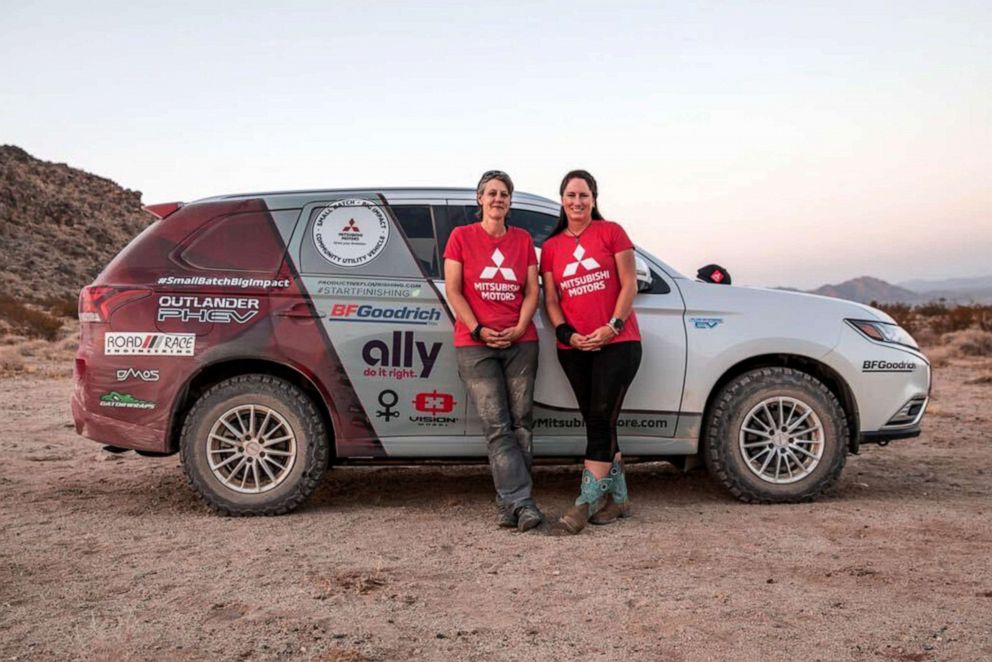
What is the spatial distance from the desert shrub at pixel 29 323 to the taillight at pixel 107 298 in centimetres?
1813

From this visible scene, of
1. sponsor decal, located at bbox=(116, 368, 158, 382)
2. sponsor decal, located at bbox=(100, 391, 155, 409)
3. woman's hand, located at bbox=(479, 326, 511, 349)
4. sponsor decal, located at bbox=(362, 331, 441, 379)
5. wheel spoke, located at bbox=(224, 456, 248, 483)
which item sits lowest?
wheel spoke, located at bbox=(224, 456, 248, 483)

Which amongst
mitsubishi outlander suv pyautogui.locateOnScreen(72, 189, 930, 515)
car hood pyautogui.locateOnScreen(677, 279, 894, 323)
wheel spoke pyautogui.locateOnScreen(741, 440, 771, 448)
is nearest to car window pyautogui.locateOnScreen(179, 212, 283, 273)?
mitsubishi outlander suv pyautogui.locateOnScreen(72, 189, 930, 515)

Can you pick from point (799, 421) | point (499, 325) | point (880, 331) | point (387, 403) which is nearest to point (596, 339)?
point (499, 325)

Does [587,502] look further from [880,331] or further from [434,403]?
[880,331]

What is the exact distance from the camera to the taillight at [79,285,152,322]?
5.38 meters

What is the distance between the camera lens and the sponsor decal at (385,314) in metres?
5.35

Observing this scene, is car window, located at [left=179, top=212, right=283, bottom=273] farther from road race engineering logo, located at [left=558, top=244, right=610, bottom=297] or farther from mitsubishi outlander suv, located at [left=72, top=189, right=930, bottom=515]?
road race engineering logo, located at [left=558, top=244, right=610, bottom=297]

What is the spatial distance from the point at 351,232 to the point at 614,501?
2232 mm

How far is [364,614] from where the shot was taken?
364 cm

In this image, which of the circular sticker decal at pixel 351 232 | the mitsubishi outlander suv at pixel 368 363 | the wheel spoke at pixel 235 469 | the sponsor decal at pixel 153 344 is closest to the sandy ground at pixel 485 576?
the wheel spoke at pixel 235 469

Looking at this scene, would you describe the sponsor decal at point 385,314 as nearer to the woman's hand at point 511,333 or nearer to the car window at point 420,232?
the car window at point 420,232

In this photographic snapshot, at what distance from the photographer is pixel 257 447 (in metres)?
5.35

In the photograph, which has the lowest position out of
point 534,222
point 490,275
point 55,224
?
point 490,275

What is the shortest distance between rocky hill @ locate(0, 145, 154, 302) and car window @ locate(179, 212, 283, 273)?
111ft
